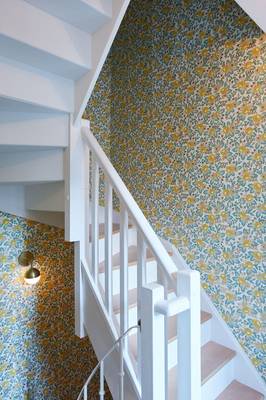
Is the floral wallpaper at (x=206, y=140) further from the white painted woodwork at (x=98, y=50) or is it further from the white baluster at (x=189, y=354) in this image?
the white baluster at (x=189, y=354)

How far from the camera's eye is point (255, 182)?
175 centimetres

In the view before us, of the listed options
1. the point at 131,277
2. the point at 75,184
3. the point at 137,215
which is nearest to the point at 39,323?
the point at 131,277

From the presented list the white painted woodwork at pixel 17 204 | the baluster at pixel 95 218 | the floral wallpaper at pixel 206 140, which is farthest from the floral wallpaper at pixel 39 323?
the baluster at pixel 95 218

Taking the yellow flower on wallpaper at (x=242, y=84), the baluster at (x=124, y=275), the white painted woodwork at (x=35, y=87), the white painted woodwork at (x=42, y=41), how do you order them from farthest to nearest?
the yellow flower on wallpaper at (x=242, y=84) → the baluster at (x=124, y=275) → the white painted woodwork at (x=35, y=87) → the white painted woodwork at (x=42, y=41)

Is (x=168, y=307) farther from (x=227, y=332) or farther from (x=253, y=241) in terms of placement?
(x=227, y=332)

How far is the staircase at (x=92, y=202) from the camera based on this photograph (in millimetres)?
875

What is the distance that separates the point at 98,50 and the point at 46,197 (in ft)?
3.09

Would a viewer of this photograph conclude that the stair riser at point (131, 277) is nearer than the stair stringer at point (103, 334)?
No

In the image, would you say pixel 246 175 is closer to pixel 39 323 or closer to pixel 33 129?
pixel 33 129

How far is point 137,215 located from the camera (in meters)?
1.28

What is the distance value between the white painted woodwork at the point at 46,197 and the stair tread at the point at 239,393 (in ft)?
4.94

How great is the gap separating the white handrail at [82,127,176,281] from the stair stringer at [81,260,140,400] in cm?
53

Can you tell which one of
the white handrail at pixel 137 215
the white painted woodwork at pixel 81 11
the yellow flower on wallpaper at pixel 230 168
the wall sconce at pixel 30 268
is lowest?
the wall sconce at pixel 30 268

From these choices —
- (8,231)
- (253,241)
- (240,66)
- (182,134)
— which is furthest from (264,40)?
(8,231)
